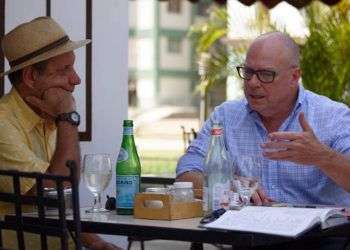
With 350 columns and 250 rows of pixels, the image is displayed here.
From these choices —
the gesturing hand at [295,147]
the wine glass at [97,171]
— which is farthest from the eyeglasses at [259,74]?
the wine glass at [97,171]

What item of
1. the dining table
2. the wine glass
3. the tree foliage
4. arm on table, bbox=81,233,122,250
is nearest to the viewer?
the dining table

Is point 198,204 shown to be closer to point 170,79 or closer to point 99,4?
point 99,4

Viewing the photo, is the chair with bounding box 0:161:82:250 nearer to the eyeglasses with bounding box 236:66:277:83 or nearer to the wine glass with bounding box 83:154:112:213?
the wine glass with bounding box 83:154:112:213

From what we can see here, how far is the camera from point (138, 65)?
5259cm

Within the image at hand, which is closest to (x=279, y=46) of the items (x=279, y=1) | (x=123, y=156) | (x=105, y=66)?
(x=123, y=156)

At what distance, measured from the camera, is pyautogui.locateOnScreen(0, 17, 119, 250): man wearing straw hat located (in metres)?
3.44

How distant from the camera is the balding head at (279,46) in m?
3.68

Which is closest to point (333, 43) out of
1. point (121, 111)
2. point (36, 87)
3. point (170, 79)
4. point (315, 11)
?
point (315, 11)

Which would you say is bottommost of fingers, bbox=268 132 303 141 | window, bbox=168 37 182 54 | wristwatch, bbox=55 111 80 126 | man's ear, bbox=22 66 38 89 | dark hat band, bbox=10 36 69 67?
Result: fingers, bbox=268 132 303 141

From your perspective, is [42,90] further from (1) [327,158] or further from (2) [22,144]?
(1) [327,158]

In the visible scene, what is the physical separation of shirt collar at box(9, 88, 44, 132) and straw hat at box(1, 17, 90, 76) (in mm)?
111

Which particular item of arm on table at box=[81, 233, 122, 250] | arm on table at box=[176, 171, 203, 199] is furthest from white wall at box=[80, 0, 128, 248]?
arm on table at box=[176, 171, 203, 199]

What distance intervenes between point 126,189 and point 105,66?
2.12 meters

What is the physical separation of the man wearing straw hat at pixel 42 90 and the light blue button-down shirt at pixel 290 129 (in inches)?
21.9
